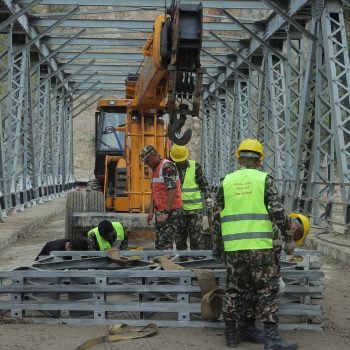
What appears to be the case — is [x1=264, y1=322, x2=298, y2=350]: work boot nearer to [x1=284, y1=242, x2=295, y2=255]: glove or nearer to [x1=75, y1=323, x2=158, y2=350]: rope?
[x1=284, y1=242, x2=295, y2=255]: glove

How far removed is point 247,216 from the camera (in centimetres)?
668

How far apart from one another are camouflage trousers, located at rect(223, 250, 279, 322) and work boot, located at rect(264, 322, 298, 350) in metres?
0.06

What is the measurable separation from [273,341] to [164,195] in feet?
13.1

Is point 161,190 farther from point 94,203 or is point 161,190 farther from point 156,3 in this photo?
point 156,3

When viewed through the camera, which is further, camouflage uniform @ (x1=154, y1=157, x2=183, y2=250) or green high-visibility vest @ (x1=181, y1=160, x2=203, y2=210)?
green high-visibility vest @ (x1=181, y1=160, x2=203, y2=210)

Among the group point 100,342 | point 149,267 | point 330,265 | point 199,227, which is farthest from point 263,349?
point 330,265

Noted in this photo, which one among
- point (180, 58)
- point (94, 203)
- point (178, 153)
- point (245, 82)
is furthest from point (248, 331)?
point (245, 82)

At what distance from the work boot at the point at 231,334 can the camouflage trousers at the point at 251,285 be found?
5 centimetres

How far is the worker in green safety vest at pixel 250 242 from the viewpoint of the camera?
6602mm

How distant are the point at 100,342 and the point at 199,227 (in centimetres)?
415

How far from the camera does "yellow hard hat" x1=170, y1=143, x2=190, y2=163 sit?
10.8 metres

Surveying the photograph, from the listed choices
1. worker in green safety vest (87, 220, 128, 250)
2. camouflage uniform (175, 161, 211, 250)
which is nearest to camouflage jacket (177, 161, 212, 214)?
camouflage uniform (175, 161, 211, 250)

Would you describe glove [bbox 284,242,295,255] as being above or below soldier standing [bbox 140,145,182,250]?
below

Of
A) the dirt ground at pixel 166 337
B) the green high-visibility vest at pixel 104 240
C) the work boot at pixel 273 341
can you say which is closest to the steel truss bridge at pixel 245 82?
the green high-visibility vest at pixel 104 240
